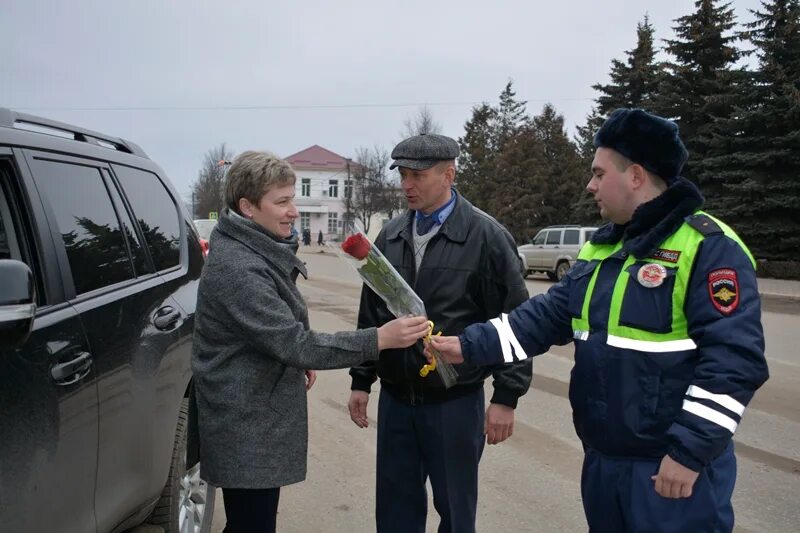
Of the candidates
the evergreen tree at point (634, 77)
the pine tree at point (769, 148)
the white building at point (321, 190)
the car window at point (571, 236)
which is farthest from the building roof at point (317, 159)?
the car window at point (571, 236)

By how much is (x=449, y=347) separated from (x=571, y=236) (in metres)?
21.1

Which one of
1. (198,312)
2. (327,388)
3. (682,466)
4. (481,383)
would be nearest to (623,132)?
(682,466)

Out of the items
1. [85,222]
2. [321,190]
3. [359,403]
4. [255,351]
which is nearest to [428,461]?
[359,403]

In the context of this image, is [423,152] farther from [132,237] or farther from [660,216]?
[132,237]

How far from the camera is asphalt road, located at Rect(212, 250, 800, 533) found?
3.87 m

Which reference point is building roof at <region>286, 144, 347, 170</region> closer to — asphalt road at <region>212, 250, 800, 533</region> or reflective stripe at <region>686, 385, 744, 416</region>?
asphalt road at <region>212, 250, 800, 533</region>

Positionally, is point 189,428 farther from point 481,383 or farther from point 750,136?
point 750,136

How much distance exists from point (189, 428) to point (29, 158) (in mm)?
1151

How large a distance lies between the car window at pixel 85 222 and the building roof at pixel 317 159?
86524mm

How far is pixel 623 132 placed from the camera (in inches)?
86.6

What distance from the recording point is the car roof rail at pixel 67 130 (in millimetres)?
2400

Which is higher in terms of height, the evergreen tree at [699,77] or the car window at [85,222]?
the evergreen tree at [699,77]

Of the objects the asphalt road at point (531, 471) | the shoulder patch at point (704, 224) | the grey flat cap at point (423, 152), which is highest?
the grey flat cap at point (423, 152)

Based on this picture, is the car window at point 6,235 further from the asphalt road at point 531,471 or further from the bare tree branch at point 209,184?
the bare tree branch at point 209,184
